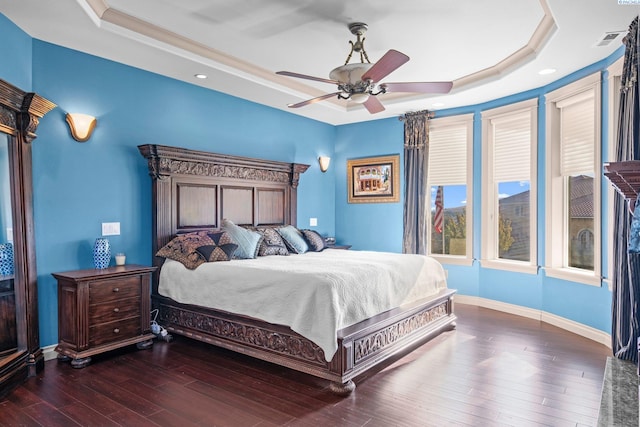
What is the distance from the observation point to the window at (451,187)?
5738 millimetres

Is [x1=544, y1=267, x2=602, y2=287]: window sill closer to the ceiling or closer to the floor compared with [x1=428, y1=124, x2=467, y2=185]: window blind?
closer to the floor

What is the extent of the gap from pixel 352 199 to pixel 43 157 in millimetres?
4507

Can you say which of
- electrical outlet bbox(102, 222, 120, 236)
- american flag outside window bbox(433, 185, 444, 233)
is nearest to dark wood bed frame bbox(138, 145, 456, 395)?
electrical outlet bbox(102, 222, 120, 236)

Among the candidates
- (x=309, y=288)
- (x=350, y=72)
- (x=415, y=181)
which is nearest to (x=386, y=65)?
(x=350, y=72)

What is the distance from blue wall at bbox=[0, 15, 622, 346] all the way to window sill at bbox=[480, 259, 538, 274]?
0.08 meters

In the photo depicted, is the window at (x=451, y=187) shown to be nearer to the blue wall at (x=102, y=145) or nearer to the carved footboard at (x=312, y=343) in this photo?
the carved footboard at (x=312, y=343)

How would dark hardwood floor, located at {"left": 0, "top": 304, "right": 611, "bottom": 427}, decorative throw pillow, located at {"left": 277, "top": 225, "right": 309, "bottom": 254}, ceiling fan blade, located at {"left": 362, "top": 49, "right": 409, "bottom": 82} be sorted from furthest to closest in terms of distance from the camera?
decorative throw pillow, located at {"left": 277, "top": 225, "right": 309, "bottom": 254} < ceiling fan blade, located at {"left": 362, "top": 49, "right": 409, "bottom": 82} < dark hardwood floor, located at {"left": 0, "top": 304, "right": 611, "bottom": 427}

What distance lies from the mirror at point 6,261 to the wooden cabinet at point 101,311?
0.37 metres

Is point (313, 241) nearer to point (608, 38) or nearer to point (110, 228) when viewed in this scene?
point (110, 228)

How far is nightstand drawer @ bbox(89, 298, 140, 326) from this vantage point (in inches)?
134

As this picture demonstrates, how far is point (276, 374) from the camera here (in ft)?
10.6

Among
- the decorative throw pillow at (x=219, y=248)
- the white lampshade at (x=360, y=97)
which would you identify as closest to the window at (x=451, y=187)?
the white lampshade at (x=360, y=97)

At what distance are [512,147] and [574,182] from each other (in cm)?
95

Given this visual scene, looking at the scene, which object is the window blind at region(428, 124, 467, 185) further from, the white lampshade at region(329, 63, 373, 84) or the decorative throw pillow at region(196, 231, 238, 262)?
the decorative throw pillow at region(196, 231, 238, 262)
